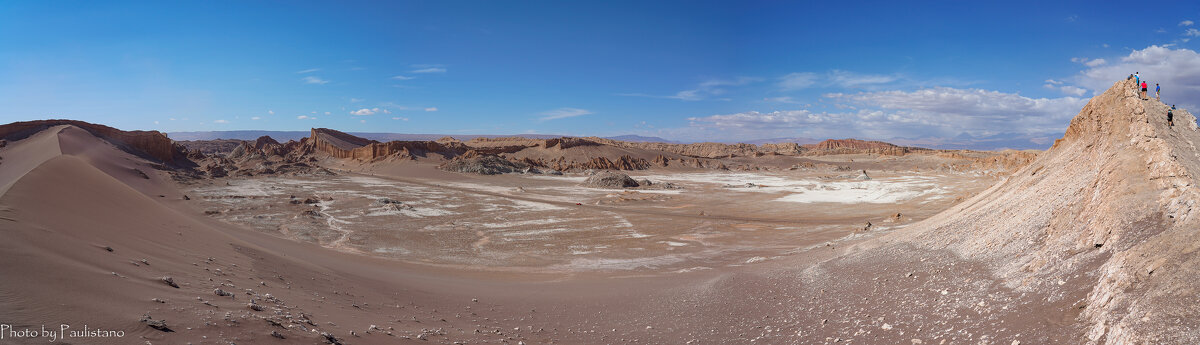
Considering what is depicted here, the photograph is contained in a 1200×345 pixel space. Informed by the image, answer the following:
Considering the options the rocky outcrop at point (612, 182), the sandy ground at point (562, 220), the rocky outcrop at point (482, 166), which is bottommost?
the sandy ground at point (562, 220)

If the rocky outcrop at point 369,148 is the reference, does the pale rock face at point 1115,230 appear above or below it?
below

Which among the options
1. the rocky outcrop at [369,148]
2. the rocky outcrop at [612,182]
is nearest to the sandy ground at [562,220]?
the rocky outcrop at [612,182]

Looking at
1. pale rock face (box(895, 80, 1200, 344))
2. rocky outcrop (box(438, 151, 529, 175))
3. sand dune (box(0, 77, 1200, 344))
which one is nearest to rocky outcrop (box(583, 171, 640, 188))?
rocky outcrop (box(438, 151, 529, 175))

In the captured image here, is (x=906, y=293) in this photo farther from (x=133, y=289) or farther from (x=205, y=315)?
(x=133, y=289)

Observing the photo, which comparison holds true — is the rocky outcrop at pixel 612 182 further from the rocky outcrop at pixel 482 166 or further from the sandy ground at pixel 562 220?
the rocky outcrop at pixel 482 166

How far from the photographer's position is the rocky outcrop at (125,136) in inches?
1524

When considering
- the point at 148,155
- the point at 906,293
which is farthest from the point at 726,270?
the point at 148,155

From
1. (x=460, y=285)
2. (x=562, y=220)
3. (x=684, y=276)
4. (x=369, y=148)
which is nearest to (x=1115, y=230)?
(x=684, y=276)

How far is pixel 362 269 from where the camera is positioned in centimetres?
1402

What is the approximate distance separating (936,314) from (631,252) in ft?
43.0

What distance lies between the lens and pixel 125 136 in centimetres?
4338

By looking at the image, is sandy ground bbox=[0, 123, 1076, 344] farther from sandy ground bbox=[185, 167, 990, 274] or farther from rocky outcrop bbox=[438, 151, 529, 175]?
rocky outcrop bbox=[438, 151, 529, 175]

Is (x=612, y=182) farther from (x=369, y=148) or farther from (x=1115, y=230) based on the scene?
(x=1115, y=230)

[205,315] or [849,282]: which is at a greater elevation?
[205,315]
